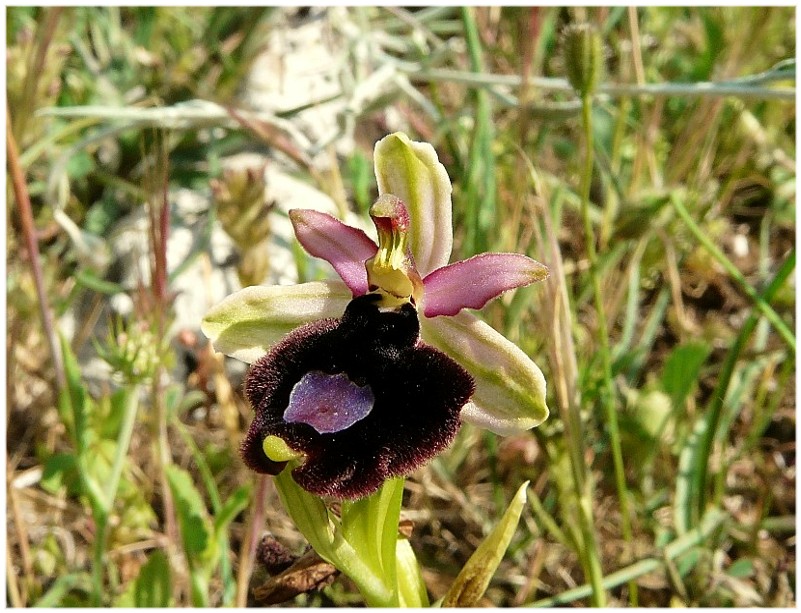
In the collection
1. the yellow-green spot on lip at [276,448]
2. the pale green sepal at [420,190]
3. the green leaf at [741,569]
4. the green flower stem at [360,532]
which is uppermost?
the pale green sepal at [420,190]

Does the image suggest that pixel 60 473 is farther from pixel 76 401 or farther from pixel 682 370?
pixel 682 370

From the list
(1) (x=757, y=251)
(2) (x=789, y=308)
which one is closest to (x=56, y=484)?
(2) (x=789, y=308)

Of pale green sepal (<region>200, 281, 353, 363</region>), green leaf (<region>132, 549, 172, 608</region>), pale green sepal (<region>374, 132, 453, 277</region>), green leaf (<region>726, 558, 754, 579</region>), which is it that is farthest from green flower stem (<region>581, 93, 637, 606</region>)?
green leaf (<region>132, 549, 172, 608</region>)

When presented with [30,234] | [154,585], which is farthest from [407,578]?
[30,234]

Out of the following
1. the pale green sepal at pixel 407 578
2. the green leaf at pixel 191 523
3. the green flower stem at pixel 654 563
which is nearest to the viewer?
the pale green sepal at pixel 407 578

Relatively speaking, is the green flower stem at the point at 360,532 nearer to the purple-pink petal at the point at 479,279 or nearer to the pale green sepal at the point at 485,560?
the pale green sepal at the point at 485,560

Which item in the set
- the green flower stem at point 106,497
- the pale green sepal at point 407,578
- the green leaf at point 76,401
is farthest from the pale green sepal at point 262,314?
the green leaf at point 76,401

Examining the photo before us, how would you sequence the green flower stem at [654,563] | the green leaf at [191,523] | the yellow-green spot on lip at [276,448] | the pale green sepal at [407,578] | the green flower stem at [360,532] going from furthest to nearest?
the green flower stem at [654,563] < the green leaf at [191,523] < the pale green sepal at [407,578] < the green flower stem at [360,532] < the yellow-green spot on lip at [276,448]
